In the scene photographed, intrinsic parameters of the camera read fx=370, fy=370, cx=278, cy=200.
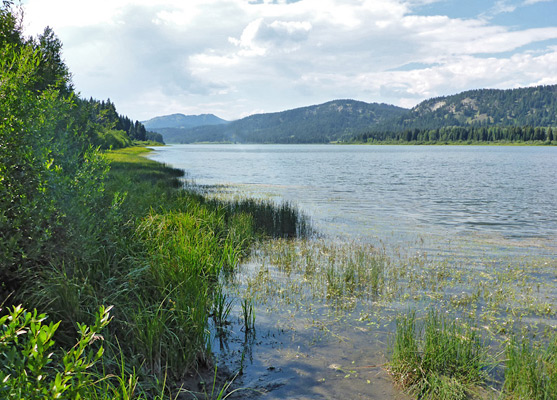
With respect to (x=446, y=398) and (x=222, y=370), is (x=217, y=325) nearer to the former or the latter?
(x=222, y=370)

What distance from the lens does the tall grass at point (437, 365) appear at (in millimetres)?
5727

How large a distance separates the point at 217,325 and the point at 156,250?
8.57 feet

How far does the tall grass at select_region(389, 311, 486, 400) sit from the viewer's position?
5727mm

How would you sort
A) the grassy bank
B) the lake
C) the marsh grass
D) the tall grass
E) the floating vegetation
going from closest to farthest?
the marsh grass → the grassy bank → the tall grass → the floating vegetation → the lake

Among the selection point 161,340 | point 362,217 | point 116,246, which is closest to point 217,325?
point 161,340

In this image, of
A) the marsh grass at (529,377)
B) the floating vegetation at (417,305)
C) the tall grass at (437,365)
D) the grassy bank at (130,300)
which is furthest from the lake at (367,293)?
the grassy bank at (130,300)

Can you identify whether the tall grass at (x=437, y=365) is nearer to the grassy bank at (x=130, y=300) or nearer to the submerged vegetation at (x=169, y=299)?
the submerged vegetation at (x=169, y=299)

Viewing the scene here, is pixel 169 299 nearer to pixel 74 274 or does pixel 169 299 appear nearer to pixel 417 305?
pixel 74 274

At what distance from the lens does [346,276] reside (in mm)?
11016

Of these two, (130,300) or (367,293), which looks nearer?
(130,300)

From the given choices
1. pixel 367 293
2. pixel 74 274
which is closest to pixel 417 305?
pixel 367 293

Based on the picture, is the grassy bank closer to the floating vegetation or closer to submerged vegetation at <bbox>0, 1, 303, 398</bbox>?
submerged vegetation at <bbox>0, 1, 303, 398</bbox>

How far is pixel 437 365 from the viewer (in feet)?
19.9

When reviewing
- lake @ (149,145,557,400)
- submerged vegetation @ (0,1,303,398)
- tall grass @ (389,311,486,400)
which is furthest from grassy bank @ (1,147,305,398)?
tall grass @ (389,311,486,400)
